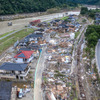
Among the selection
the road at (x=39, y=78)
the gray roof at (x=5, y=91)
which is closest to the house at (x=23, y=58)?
the road at (x=39, y=78)

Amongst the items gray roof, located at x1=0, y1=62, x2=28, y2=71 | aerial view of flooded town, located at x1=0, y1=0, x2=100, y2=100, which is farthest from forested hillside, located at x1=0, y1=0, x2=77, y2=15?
gray roof, located at x1=0, y1=62, x2=28, y2=71

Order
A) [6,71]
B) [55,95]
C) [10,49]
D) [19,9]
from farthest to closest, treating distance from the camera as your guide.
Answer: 1. [19,9]
2. [10,49]
3. [6,71]
4. [55,95]

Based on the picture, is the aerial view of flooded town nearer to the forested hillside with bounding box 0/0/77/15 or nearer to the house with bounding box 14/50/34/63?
the house with bounding box 14/50/34/63

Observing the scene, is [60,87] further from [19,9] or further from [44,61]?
[19,9]

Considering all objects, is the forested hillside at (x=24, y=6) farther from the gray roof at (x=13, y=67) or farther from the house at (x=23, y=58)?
the gray roof at (x=13, y=67)

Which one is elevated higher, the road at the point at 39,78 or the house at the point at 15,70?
the house at the point at 15,70

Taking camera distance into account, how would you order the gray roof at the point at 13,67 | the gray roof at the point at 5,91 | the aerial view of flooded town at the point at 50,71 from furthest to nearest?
the gray roof at the point at 13,67 < the aerial view of flooded town at the point at 50,71 < the gray roof at the point at 5,91

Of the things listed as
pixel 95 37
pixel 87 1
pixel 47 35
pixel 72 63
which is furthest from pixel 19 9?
pixel 87 1

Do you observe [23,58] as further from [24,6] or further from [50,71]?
[24,6]
